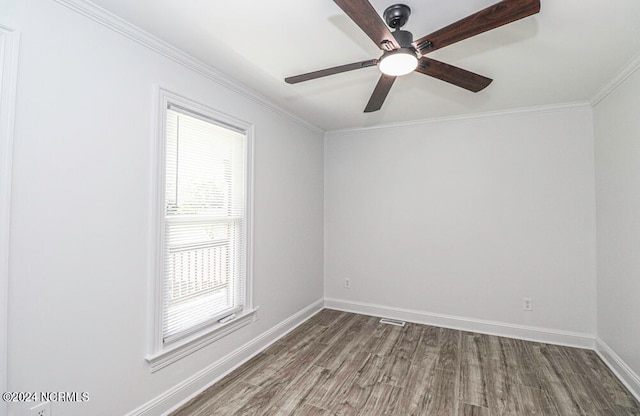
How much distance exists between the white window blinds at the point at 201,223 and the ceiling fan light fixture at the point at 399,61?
1.46 m

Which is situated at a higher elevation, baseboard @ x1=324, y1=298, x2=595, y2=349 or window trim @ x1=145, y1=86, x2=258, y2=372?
window trim @ x1=145, y1=86, x2=258, y2=372

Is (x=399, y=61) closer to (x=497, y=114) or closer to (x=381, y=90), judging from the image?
(x=381, y=90)

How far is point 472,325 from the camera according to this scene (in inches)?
139

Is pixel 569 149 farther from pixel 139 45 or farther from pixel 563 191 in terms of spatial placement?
pixel 139 45

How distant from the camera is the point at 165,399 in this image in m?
2.06

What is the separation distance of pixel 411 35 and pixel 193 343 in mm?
2507

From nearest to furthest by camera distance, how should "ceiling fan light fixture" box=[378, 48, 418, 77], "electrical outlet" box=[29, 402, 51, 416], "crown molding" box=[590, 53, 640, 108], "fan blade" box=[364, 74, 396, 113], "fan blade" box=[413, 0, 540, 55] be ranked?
"fan blade" box=[413, 0, 540, 55], "electrical outlet" box=[29, 402, 51, 416], "ceiling fan light fixture" box=[378, 48, 418, 77], "fan blade" box=[364, 74, 396, 113], "crown molding" box=[590, 53, 640, 108]

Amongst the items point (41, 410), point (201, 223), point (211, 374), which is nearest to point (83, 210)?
point (201, 223)

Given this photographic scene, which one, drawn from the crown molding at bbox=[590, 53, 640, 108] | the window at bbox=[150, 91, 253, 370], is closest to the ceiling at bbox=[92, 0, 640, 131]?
the crown molding at bbox=[590, 53, 640, 108]

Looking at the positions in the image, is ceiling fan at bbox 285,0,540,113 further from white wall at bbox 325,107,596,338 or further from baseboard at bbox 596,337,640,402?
baseboard at bbox 596,337,640,402

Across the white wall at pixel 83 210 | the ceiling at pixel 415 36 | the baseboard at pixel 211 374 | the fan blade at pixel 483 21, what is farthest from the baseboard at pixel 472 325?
the fan blade at pixel 483 21

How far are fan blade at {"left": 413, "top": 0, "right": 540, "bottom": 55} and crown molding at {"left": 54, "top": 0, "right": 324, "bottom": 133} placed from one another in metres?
1.61

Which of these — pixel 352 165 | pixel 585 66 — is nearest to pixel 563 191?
pixel 585 66

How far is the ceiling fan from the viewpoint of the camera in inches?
51.1
